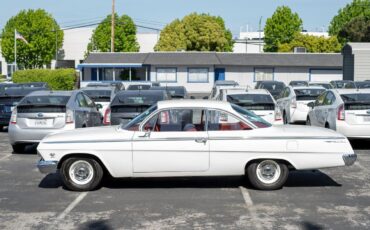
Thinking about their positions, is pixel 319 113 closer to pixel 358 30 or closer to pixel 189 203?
pixel 189 203

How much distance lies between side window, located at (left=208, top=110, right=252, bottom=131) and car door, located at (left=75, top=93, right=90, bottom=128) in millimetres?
4995

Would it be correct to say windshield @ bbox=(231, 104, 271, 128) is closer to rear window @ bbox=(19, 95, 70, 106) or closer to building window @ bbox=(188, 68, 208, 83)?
rear window @ bbox=(19, 95, 70, 106)

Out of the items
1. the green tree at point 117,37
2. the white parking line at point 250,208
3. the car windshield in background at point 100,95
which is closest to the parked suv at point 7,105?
the car windshield in background at point 100,95

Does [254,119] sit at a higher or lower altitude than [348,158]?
higher

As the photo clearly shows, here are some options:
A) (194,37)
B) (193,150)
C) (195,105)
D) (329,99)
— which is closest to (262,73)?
(194,37)

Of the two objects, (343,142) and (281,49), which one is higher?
(281,49)

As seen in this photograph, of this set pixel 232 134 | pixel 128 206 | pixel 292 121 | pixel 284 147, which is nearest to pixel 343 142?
pixel 284 147

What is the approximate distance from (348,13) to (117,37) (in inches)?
1326

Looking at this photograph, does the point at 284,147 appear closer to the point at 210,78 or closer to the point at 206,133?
the point at 206,133

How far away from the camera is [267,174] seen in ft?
29.8

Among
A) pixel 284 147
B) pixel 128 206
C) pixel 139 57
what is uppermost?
pixel 139 57

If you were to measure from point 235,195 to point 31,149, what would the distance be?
7.24m

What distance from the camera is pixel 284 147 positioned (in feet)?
29.3

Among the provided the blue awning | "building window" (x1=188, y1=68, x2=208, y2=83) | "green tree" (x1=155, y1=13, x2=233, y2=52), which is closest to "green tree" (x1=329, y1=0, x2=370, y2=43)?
"green tree" (x1=155, y1=13, x2=233, y2=52)
